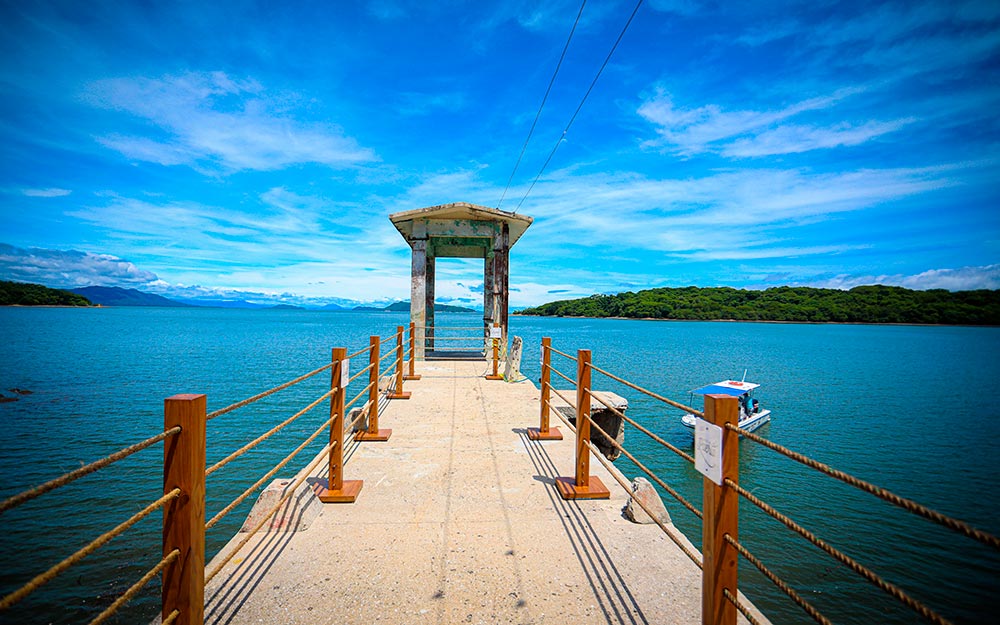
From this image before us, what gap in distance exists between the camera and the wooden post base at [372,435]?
5742mm

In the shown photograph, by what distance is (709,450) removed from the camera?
84.1 inches

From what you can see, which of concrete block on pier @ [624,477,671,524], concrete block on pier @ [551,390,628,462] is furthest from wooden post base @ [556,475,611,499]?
concrete block on pier @ [551,390,628,462]

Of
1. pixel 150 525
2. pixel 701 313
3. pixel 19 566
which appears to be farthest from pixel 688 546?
pixel 701 313

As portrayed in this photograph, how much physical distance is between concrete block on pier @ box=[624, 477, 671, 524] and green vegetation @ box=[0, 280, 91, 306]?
13131cm

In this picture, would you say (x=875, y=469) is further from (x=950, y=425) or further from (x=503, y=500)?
(x=503, y=500)

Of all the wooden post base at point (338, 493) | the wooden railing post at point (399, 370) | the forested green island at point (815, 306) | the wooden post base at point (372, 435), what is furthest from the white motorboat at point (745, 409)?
the forested green island at point (815, 306)

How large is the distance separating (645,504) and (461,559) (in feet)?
5.05

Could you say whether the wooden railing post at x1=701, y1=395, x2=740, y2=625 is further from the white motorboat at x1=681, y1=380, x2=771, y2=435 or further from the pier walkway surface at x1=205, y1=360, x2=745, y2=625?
the white motorboat at x1=681, y1=380, x2=771, y2=435

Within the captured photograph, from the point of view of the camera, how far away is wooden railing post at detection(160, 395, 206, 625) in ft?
6.40

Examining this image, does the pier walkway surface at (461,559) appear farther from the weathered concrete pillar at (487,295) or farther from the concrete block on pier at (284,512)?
the weathered concrete pillar at (487,295)

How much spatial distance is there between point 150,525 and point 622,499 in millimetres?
6646

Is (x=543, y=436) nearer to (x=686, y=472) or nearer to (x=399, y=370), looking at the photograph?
(x=399, y=370)

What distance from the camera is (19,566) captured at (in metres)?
5.85

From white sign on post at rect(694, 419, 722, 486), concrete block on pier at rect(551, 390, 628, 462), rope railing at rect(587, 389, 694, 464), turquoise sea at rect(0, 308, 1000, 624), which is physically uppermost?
white sign on post at rect(694, 419, 722, 486)
